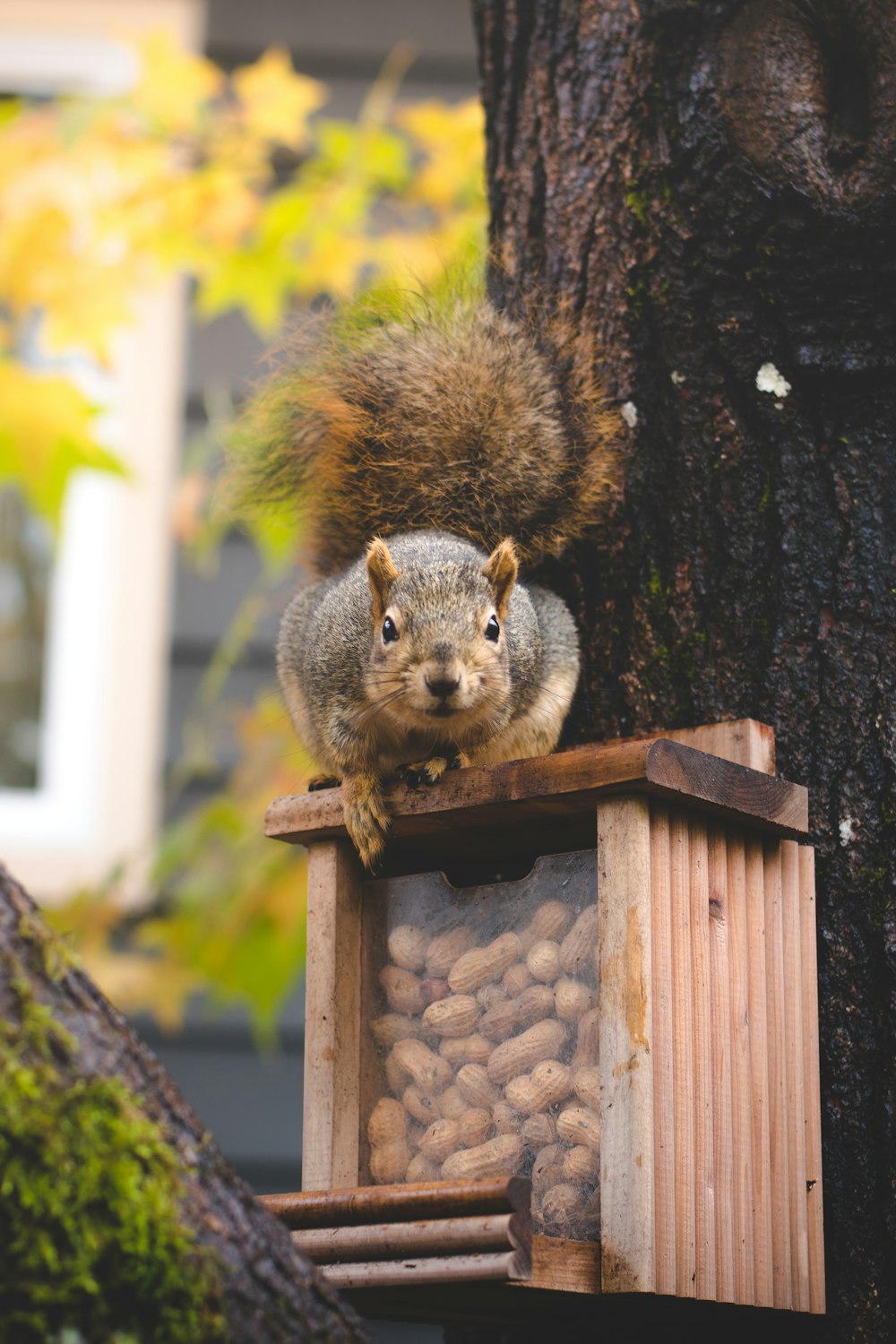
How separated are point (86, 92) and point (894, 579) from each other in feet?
10.5

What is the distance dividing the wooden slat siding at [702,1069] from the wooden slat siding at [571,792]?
2.5 inches

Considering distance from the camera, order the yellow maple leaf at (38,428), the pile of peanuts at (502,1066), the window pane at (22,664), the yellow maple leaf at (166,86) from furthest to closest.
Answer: the window pane at (22,664) < the yellow maple leaf at (166,86) < the yellow maple leaf at (38,428) < the pile of peanuts at (502,1066)

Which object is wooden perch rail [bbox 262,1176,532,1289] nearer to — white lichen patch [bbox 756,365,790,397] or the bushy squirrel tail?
the bushy squirrel tail

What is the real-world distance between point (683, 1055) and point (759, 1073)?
15cm

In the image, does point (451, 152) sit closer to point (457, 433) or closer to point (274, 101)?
point (274, 101)

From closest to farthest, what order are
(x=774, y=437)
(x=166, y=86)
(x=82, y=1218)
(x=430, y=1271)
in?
(x=82, y=1218)
(x=430, y=1271)
(x=774, y=437)
(x=166, y=86)

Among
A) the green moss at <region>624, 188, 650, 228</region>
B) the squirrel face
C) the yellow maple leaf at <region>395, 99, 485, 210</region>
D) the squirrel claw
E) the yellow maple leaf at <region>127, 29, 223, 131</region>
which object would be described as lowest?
the squirrel claw

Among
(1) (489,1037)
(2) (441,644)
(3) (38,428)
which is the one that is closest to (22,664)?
(3) (38,428)

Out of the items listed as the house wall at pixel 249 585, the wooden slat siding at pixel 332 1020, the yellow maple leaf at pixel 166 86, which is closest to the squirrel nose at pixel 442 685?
the wooden slat siding at pixel 332 1020

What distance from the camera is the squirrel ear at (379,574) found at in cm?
180

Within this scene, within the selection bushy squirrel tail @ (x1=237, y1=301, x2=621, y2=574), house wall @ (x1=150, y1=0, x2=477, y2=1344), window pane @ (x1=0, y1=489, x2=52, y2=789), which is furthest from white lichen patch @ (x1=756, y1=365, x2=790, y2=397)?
window pane @ (x1=0, y1=489, x2=52, y2=789)

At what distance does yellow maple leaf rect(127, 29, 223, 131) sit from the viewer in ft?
10.9

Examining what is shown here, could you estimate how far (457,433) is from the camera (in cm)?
204

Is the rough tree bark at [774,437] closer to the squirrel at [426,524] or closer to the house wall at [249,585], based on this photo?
the squirrel at [426,524]
